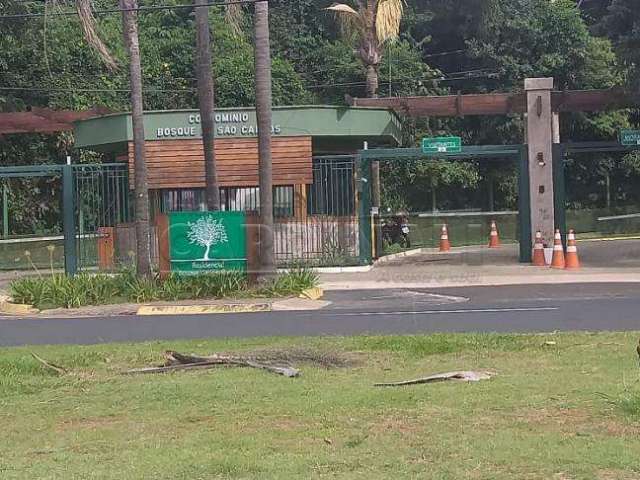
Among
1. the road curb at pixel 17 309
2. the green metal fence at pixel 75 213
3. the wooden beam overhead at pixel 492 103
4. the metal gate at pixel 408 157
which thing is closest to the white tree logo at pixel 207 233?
the green metal fence at pixel 75 213

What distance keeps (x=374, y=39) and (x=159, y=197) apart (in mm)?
9625

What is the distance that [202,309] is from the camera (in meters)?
17.7

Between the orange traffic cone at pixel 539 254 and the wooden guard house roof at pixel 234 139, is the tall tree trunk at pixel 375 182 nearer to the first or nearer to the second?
the wooden guard house roof at pixel 234 139

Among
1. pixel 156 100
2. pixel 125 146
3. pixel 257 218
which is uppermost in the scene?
pixel 156 100

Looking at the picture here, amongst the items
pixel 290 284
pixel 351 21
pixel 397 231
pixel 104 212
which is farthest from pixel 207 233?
pixel 351 21

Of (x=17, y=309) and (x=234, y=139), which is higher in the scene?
(x=234, y=139)

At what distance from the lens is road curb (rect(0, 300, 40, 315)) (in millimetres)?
18280

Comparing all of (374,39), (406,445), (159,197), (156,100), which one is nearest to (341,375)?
(406,445)

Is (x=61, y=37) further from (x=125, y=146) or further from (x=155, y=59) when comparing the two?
(x=125, y=146)

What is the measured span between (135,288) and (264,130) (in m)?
4.05

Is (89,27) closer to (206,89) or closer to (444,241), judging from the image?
(206,89)

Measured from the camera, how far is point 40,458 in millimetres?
6109

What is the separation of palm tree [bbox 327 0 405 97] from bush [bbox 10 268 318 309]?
14563mm

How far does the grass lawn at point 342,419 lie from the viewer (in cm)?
562
